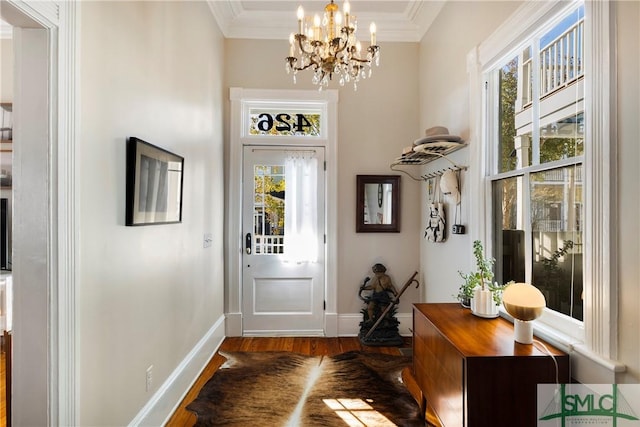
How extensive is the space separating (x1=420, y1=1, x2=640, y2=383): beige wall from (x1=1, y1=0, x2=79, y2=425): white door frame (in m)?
2.14

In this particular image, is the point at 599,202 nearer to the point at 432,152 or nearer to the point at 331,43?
the point at 432,152

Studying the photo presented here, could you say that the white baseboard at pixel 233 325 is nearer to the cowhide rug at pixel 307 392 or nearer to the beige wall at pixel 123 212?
the cowhide rug at pixel 307 392

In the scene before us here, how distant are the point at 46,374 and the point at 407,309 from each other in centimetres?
320

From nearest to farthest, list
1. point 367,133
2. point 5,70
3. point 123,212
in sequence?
point 123,212, point 5,70, point 367,133

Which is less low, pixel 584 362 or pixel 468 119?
pixel 468 119

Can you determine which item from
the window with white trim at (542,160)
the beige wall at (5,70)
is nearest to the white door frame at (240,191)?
the window with white trim at (542,160)

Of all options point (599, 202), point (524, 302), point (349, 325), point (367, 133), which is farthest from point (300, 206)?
point (599, 202)

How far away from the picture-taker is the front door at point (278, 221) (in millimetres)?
3670

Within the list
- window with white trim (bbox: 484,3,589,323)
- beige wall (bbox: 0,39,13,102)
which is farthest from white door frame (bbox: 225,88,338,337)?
beige wall (bbox: 0,39,13,102)

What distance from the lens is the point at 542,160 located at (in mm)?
1870

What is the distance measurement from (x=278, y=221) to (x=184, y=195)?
4.32 ft

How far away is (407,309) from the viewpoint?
12.3 feet

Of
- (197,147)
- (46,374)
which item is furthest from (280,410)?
(197,147)

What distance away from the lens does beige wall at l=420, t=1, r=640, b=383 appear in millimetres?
1251
